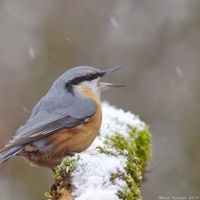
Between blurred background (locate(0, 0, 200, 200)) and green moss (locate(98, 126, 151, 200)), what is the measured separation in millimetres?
4340

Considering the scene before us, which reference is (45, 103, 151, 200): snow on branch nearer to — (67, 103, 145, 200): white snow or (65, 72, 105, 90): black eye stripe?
(67, 103, 145, 200): white snow

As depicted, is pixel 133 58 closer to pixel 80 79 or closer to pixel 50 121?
pixel 80 79

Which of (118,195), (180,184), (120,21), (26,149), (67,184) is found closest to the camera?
(118,195)

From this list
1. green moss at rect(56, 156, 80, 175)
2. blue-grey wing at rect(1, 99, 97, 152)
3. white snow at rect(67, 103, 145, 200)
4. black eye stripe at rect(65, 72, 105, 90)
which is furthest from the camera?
black eye stripe at rect(65, 72, 105, 90)

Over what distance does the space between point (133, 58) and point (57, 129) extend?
5.59 m

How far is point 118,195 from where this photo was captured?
2250 millimetres

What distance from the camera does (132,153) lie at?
3512 mm

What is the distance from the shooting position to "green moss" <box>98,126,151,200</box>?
2.38 metres

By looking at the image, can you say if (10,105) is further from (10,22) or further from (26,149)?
(26,149)

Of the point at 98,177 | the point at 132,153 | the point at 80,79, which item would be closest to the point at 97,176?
the point at 98,177

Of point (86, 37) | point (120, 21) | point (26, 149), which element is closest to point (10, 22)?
point (86, 37)

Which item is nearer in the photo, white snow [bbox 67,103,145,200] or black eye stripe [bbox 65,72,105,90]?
white snow [bbox 67,103,145,200]

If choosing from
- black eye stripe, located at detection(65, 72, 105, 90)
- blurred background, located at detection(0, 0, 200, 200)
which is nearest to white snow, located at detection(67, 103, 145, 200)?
black eye stripe, located at detection(65, 72, 105, 90)

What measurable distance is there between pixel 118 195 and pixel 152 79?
6682mm
